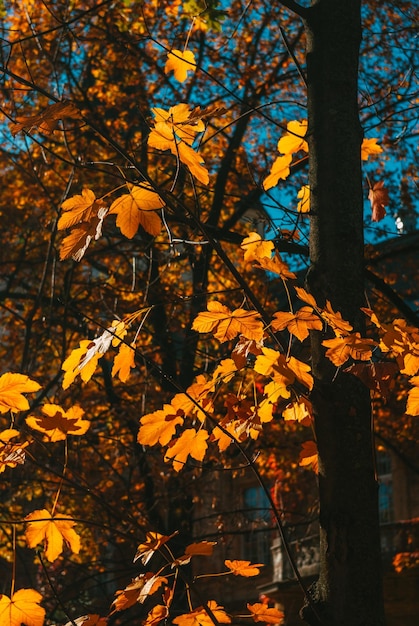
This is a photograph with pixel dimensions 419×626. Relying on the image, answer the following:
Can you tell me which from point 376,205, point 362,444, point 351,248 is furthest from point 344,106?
point 362,444

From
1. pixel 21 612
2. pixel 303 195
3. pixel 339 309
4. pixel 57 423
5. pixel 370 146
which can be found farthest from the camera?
pixel 370 146

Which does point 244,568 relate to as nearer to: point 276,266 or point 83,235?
point 276,266

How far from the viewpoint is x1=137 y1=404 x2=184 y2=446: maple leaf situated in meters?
2.24

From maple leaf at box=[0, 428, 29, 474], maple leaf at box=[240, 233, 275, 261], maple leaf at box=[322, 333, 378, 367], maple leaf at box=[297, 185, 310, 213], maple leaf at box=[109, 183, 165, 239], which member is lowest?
maple leaf at box=[0, 428, 29, 474]

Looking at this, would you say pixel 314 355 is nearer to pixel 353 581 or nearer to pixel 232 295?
pixel 353 581

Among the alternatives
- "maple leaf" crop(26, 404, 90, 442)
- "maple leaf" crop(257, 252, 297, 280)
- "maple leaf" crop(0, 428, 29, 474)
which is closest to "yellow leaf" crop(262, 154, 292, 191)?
"maple leaf" crop(257, 252, 297, 280)

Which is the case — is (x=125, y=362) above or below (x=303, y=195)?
below

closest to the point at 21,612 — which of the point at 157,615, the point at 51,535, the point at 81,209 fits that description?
the point at 51,535

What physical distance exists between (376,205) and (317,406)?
78cm

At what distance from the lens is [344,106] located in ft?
9.18

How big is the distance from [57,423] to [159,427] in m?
0.29

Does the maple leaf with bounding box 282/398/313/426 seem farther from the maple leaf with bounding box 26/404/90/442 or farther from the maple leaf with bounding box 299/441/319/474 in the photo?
the maple leaf with bounding box 26/404/90/442

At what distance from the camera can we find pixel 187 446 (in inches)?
91.2

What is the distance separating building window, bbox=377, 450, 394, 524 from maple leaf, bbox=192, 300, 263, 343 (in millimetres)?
20401
